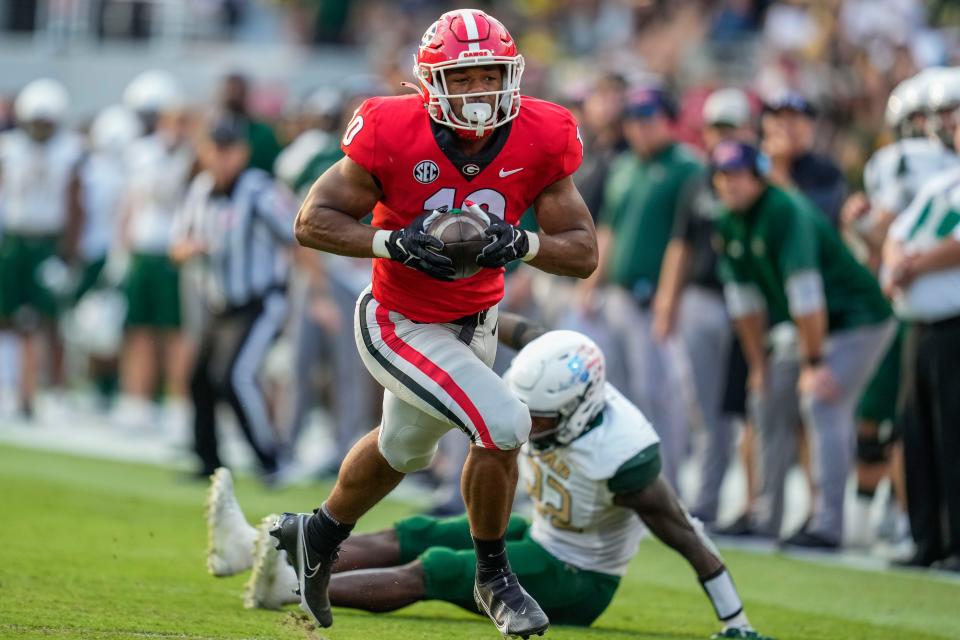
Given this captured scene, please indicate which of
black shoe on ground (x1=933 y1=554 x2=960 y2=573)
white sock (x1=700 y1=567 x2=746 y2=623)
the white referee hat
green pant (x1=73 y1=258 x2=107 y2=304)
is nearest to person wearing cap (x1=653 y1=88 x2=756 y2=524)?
the white referee hat

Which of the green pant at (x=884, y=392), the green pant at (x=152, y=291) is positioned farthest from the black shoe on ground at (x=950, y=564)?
the green pant at (x=152, y=291)

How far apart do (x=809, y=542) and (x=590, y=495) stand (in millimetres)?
2797

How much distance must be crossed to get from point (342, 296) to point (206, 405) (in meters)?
1.14

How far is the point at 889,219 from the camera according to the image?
8086mm

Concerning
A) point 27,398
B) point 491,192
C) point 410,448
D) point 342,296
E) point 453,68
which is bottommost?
point 27,398

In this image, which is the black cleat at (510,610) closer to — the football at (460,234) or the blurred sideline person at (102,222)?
the football at (460,234)

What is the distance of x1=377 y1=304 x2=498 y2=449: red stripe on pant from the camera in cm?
478

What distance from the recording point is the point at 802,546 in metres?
7.99

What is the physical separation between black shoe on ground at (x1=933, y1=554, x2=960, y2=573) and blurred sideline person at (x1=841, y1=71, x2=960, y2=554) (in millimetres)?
485

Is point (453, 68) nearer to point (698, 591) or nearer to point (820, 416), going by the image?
point (698, 591)

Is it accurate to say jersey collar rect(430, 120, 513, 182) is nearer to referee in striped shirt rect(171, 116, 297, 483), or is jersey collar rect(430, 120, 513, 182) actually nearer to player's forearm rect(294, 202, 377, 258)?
player's forearm rect(294, 202, 377, 258)

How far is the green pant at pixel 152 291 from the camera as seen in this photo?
484 inches

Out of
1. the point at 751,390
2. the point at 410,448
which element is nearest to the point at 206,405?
the point at 751,390

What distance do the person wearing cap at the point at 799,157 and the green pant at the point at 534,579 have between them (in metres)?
3.48
